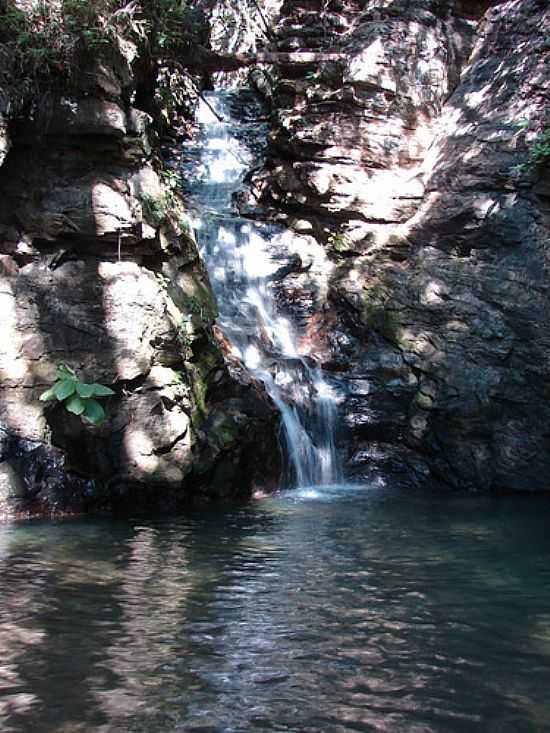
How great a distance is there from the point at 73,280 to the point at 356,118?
747cm

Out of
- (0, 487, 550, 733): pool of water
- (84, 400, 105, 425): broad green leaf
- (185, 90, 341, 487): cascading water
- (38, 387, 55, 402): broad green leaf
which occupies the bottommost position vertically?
(0, 487, 550, 733): pool of water

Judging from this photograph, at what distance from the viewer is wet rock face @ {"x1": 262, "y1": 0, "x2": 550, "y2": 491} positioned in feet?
36.0

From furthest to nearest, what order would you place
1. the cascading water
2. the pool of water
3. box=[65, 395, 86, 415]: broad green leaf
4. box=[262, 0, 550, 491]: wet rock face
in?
1. box=[262, 0, 550, 491]: wet rock face
2. the cascading water
3. box=[65, 395, 86, 415]: broad green leaf
4. the pool of water

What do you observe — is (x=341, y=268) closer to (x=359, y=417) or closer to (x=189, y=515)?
(x=359, y=417)

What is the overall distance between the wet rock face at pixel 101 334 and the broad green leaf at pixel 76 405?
2.09ft

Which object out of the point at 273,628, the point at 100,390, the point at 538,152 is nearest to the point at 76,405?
the point at 100,390

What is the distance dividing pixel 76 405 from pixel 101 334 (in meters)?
1.30

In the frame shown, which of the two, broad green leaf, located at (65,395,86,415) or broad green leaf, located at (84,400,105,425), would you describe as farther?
broad green leaf, located at (84,400,105,425)

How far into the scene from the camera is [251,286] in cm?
1281

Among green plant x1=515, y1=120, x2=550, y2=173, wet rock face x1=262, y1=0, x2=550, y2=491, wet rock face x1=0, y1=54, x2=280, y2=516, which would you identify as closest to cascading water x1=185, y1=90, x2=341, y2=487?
wet rock face x1=262, y1=0, x2=550, y2=491

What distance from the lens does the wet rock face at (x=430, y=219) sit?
1097 centimetres

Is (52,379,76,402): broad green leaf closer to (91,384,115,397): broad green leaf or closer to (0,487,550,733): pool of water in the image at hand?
(91,384,115,397): broad green leaf

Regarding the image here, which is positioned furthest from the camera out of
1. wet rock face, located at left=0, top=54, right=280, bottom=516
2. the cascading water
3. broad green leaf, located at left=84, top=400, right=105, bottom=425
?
the cascading water

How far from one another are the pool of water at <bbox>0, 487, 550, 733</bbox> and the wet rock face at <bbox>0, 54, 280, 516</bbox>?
0.91 m
